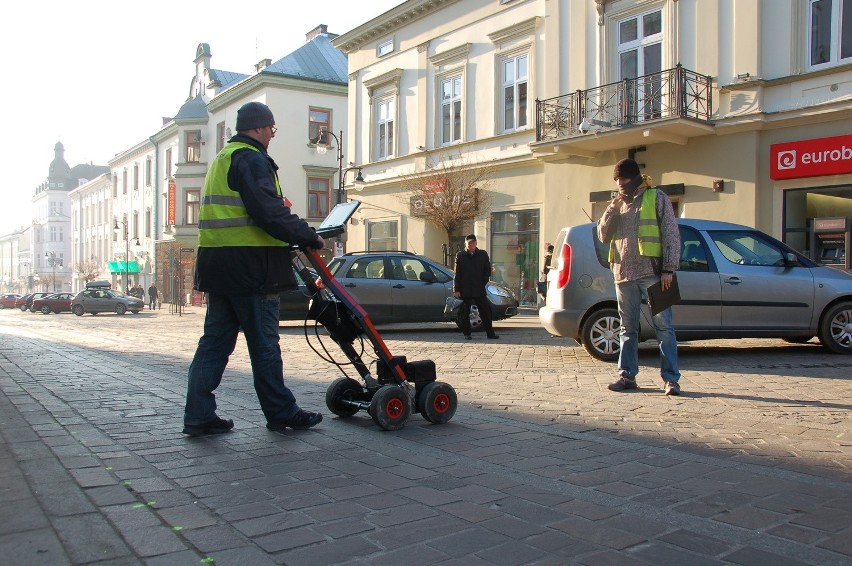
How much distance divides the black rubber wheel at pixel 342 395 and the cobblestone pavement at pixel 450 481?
0.08 metres

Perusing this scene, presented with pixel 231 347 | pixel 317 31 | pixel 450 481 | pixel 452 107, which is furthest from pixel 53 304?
pixel 450 481

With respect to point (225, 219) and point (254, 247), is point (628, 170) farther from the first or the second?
point (225, 219)

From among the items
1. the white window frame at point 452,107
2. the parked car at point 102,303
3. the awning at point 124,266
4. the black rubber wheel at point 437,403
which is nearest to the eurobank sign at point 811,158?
the white window frame at point 452,107

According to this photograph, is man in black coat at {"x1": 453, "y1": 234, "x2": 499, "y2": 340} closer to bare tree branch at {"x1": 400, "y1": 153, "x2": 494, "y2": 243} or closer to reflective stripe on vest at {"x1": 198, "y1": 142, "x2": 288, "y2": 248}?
reflective stripe on vest at {"x1": 198, "y1": 142, "x2": 288, "y2": 248}

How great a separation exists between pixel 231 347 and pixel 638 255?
11.6 feet

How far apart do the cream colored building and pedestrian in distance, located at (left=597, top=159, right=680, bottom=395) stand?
9.97m

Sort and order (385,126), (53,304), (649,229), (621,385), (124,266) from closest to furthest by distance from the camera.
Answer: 1. (649,229)
2. (621,385)
3. (385,126)
4. (53,304)
5. (124,266)

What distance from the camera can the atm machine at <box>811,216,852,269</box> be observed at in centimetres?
1474

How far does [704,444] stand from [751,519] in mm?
1403

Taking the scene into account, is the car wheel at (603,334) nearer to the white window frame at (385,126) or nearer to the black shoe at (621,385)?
the black shoe at (621,385)

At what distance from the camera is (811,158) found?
14.8 meters

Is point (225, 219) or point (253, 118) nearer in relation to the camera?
point (225, 219)

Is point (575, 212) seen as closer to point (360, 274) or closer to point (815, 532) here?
point (360, 274)

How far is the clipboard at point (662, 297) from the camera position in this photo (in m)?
6.25
